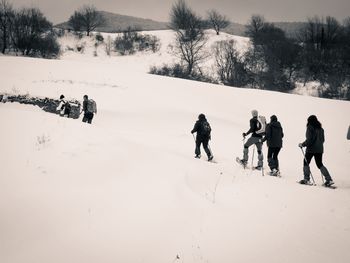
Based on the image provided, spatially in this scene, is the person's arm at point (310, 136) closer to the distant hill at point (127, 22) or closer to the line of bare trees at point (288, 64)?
the line of bare trees at point (288, 64)

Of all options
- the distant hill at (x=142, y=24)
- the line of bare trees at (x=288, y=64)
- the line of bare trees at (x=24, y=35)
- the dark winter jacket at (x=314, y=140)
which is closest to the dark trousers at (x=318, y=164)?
the dark winter jacket at (x=314, y=140)

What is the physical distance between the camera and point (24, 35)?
45312 millimetres

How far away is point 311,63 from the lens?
4628 cm

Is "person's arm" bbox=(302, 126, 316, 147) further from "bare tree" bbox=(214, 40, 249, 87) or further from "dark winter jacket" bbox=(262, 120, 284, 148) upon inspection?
"bare tree" bbox=(214, 40, 249, 87)

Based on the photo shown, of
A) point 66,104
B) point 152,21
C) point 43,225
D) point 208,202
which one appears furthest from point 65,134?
point 152,21

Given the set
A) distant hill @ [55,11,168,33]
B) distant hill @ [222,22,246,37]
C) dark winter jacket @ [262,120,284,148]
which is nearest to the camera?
dark winter jacket @ [262,120,284,148]

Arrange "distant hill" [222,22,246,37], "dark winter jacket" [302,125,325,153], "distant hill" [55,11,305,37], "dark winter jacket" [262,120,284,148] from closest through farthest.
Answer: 1. "dark winter jacket" [302,125,325,153]
2. "dark winter jacket" [262,120,284,148]
3. "distant hill" [222,22,246,37]
4. "distant hill" [55,11,305,37]

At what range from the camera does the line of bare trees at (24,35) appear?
4431 cm

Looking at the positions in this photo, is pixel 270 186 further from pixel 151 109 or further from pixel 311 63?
pixel 311 63

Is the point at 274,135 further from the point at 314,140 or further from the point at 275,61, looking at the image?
the point at 275,61

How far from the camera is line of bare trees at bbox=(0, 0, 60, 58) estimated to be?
4431cm

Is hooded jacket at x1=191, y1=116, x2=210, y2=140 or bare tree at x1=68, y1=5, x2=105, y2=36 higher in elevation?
bare tree at x1=68, y1=5, x2=105, y2=36

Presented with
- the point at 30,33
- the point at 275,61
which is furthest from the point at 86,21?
the point at 275,61

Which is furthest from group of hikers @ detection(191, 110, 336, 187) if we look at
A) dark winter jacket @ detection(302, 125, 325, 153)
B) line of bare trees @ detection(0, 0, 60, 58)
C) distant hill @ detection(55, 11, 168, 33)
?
distant hill @ detection(55, 11, 168, 33)
